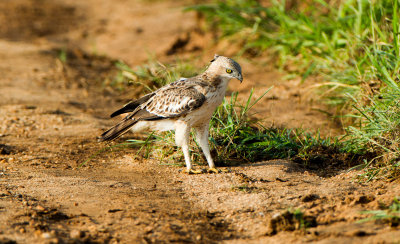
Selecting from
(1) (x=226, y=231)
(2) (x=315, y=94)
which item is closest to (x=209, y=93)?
(1) (x=226, y=231)

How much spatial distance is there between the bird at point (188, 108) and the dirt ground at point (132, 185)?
0.38 m

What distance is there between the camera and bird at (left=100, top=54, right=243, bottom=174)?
4.91 m

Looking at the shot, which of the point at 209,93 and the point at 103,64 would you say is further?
the point at 103,64

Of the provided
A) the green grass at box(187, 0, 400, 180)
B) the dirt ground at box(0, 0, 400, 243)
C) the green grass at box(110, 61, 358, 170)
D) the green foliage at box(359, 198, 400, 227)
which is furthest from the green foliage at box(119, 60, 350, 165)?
the green foliage at box(359, 198, 400, 227)

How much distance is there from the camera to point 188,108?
4891mm

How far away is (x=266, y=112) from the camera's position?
6762 millimetres

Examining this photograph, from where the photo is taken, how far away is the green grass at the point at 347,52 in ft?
16.4

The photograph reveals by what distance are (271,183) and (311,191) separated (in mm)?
414

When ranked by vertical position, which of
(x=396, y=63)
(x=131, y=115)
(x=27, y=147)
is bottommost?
(x=27, y=147)

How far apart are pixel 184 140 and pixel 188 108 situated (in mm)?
320

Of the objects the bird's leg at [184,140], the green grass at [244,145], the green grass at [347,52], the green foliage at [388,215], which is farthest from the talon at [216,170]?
the green foliage at [388,215]

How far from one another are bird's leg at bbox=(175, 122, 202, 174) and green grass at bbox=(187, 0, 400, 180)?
1.65 m

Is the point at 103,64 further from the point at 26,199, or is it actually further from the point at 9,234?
the point at 9,234

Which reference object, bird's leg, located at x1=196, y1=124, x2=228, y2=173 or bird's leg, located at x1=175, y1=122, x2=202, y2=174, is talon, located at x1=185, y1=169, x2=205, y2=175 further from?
A: bird's leg, located at x1=196, y1=124, x2=228, y2=173
